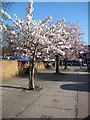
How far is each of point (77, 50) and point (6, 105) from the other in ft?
61.3

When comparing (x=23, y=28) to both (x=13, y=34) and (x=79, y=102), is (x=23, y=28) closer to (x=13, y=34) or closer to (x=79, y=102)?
(x=13, y=34)

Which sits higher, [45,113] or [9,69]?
[9,69]

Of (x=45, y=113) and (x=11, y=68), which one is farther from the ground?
(x=11, y=68)

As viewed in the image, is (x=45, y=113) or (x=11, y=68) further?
(x=11, y=68)

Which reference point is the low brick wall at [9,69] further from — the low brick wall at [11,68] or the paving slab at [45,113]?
the paving slab at [45,113]

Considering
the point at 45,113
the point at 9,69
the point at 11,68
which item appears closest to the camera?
the point at 45,113

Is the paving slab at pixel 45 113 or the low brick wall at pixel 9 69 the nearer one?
the paving slab at pixel 45 113

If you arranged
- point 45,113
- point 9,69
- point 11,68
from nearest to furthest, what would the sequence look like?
point 45,113, point 9,69, point 11,68

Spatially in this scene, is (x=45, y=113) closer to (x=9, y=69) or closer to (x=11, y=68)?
(x=9, y=69)

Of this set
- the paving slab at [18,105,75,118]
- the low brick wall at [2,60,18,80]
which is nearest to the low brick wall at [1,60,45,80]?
the low brick wall at [2,60,18,80]

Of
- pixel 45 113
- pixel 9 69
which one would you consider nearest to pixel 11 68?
pixel 9 69

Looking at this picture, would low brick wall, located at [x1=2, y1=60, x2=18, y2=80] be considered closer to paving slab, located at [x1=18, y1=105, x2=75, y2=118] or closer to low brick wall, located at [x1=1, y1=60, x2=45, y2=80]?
low brick wall, located at [x1=1, y1=60, x2=45, y2=80]

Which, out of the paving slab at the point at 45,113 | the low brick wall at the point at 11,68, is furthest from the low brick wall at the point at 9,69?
the paving slab at the point at 45,113

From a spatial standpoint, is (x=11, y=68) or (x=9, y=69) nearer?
(x=9, y=69)
